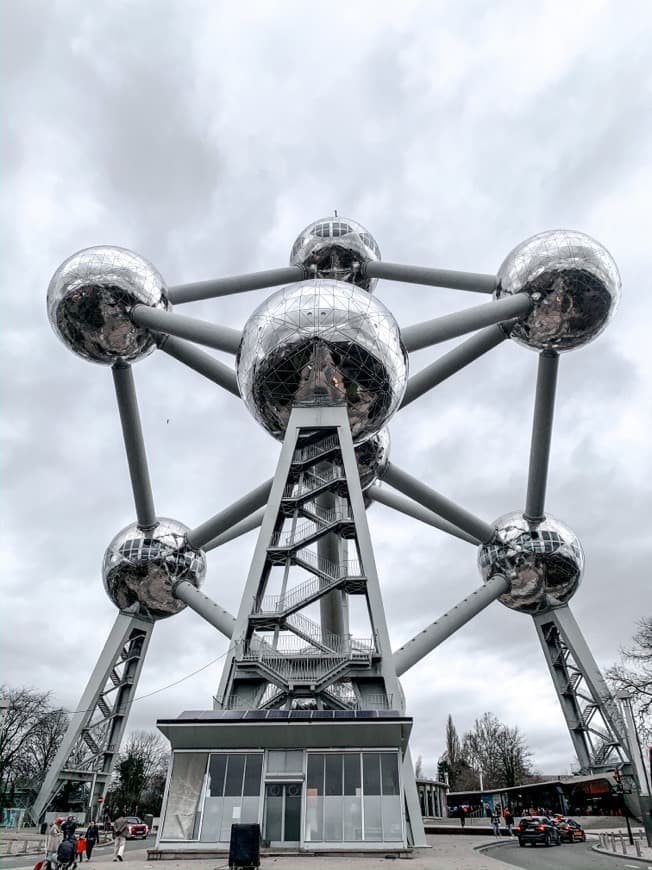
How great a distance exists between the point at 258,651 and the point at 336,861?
4293mm

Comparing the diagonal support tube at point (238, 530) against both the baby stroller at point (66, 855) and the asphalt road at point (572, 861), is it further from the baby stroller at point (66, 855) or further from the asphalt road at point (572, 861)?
the baby stroller at point (66, 855)

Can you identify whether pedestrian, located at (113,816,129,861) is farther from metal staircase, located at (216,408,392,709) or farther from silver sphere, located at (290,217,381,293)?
silver sphere, located at (290,217,381,293)

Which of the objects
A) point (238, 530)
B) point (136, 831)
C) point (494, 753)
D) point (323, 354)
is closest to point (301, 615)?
point (323, 354)

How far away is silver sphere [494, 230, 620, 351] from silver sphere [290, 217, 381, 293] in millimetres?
5457

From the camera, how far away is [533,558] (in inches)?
867

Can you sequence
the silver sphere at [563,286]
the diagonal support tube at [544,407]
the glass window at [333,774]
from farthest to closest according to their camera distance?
1. the diagonal support tube at [544,407]
2. the silver sphere at [563,286]
3. the glass window at [333,774]

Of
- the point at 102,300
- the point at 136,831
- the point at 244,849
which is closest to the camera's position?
the point at 244,849

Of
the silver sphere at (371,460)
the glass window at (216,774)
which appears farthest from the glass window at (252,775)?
the silver sphere at (371,460)

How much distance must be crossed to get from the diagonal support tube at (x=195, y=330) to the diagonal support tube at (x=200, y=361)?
49.7 inches

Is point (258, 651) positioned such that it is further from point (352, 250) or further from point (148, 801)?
point (148, 801)

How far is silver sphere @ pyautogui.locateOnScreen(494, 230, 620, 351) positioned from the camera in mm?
17438

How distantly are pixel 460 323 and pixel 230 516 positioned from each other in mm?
8923

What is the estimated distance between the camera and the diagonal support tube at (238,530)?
73.9 ft

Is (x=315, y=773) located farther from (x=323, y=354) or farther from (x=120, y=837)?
(x=323, y=354)
